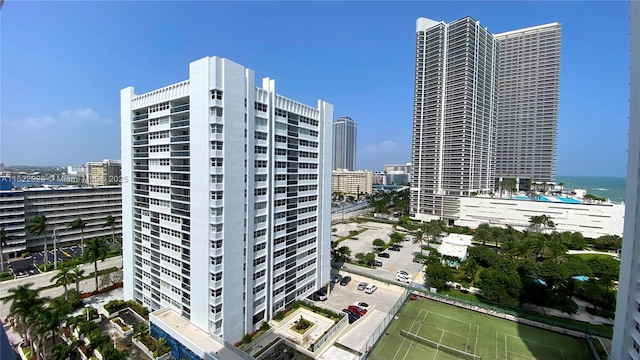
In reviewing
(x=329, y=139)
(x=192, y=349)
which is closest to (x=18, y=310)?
(x=192, y=349)

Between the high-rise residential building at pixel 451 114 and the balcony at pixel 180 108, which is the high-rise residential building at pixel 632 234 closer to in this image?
the balcony at pixel 180 108

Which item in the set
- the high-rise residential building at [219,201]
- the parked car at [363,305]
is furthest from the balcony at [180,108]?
the parked car at [363,305]

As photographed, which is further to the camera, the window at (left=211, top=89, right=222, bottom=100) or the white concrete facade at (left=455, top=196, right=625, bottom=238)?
the white concrete facade at (left=455, top=196, right=625, bottom=238)

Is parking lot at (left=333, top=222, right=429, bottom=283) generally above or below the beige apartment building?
below

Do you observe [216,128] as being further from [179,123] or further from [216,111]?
[179,123]

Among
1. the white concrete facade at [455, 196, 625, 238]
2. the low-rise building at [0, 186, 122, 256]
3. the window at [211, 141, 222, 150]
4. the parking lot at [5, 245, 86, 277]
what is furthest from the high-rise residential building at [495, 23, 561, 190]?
the parking lot at [5, 245, 86, 277]

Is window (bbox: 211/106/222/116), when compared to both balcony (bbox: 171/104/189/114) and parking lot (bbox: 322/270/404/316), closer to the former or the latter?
balcony (bbox: 171/104/189/114)
